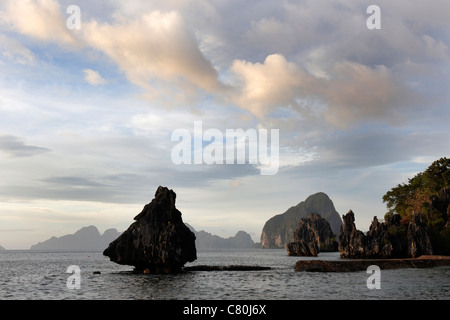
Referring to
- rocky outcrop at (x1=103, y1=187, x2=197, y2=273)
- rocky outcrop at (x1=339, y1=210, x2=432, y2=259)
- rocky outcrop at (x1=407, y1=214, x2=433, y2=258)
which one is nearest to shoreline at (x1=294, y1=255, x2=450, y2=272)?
rocky outcrop at (x1=103, y1=187, x2=197, y2=273)

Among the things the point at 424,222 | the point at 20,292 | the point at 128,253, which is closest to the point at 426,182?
the point at 424,222

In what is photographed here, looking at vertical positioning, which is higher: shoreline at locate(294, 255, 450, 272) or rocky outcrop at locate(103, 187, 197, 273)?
rocky outcrop at locate(103, 187, 197, 273)

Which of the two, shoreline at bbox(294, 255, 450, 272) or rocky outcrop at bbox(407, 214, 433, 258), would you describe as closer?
shoreline at bbox(294, 255, 450, 272)

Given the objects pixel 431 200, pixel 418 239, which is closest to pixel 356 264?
pixel 418 239

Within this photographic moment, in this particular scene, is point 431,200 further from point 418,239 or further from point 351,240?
point 351,240

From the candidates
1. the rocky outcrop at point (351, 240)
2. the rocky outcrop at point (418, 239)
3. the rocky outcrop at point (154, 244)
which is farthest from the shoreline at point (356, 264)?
the rocky outcrop at point (351, 240)

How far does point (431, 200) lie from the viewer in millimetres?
123125

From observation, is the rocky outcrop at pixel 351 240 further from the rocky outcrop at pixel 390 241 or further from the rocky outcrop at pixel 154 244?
the rocky outcrop at pixel 154 244

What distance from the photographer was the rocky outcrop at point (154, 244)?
7012 cm

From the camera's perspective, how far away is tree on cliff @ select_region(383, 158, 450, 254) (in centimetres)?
11669

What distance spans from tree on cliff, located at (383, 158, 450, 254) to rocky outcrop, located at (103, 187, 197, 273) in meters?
82.8

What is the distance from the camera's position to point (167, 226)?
238ft

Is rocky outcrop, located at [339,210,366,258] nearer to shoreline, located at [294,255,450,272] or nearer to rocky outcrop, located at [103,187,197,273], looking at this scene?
shoreline, located at [294,255,450,272]

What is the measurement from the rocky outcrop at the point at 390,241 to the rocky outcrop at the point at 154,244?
242 feet
